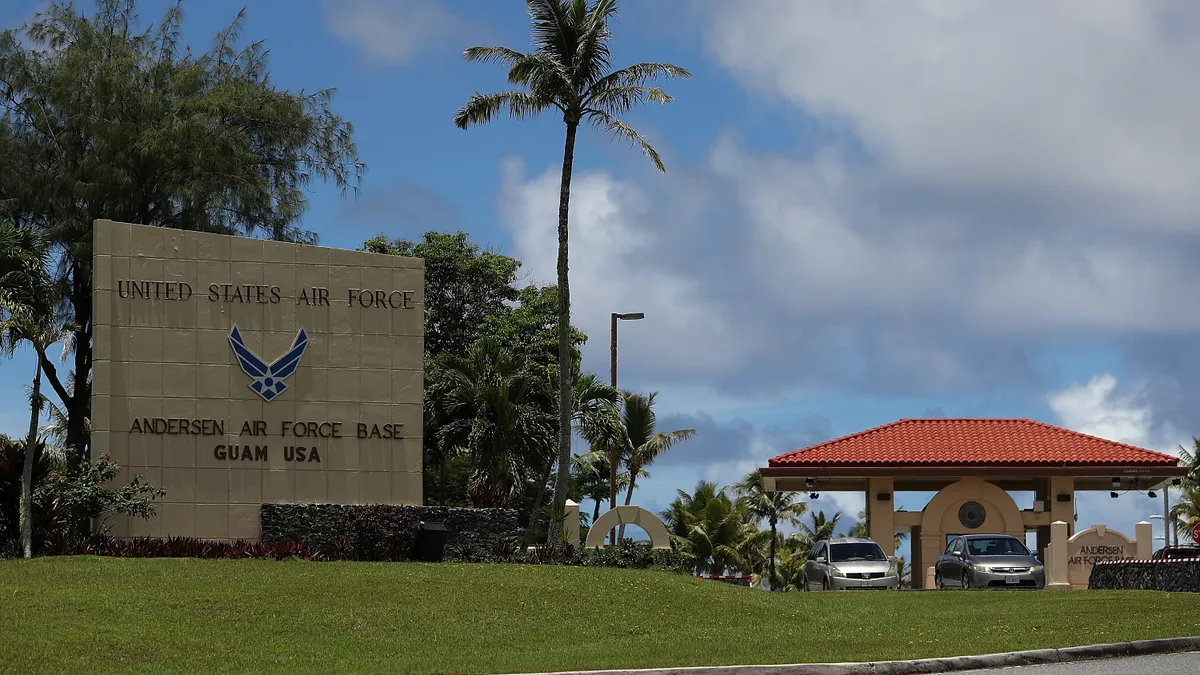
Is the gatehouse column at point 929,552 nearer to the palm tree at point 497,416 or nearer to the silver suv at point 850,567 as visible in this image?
the silver suv at point 850,567

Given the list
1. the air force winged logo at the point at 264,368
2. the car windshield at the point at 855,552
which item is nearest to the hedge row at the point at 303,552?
the air force winged logo at the point at 264,368

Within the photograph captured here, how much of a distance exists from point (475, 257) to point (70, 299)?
56.7ft

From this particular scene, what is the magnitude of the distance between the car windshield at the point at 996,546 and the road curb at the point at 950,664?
15.3 m

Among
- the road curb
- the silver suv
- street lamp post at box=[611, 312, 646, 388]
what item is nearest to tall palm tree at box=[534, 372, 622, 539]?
street lamp post at box=[611, 312, 646, 388]

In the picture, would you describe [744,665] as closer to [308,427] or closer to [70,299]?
[308,427]

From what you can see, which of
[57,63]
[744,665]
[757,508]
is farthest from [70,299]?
[757,508]

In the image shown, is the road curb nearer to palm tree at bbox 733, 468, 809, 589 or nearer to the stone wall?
the stone wall

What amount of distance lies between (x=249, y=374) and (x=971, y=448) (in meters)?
21.6

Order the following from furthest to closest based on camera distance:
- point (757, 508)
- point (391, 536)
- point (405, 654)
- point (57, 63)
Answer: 1. point (757, 508)
2. point (57, 63)
3. point (391, 536)
4. point (405, 654)

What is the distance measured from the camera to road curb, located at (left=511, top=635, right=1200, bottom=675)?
1564cm

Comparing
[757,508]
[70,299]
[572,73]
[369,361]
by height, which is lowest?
[757,508]

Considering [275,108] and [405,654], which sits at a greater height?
[275,108]

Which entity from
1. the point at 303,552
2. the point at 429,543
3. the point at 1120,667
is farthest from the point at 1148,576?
the point at 303,552

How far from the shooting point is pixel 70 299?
141 ft
